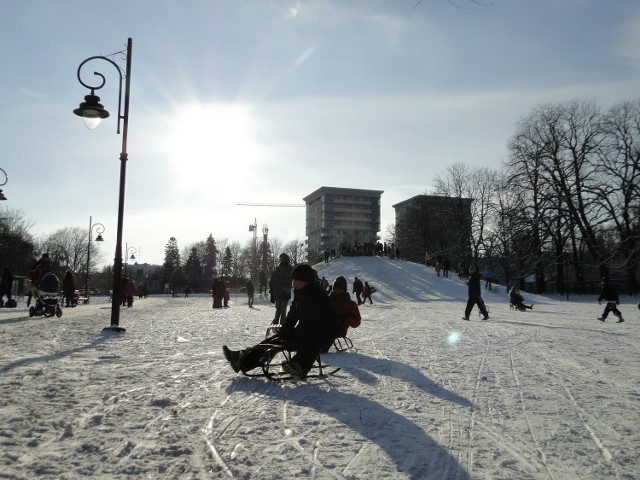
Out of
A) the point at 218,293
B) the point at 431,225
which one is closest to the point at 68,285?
the point at 218,293

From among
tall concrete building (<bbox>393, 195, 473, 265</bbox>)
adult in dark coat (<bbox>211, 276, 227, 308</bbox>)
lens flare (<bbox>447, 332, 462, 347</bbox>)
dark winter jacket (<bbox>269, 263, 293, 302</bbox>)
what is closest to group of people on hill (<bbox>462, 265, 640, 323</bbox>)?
lens flare (<bbox>447, 332, 462, 347</bbox>)

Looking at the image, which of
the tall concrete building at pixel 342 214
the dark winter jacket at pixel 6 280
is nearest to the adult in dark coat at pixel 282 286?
the dark winter jacket at pixel 6 280

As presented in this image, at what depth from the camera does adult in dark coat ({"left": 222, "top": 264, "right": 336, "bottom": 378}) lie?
586 cm

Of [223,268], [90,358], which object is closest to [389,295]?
[90,358]

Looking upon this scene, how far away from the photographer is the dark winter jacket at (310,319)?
19.4ft

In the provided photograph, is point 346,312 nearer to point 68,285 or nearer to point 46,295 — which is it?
point 46,295

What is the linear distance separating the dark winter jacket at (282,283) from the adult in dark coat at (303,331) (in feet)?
19.4

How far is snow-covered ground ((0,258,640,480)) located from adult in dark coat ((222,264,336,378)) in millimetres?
255

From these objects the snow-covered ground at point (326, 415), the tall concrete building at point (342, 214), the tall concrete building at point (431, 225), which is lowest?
the snow-covered ground at point (326, 415)

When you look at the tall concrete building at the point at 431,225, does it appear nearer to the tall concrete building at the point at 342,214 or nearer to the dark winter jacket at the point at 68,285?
the dark winter jacket at the point at 68,285

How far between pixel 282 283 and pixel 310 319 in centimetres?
650

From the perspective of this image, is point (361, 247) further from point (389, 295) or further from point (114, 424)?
point (114, 424)

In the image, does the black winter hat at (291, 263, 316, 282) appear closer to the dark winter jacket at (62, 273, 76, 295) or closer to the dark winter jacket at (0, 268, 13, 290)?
the dark winter jacket at (0, 268, 13, 290)

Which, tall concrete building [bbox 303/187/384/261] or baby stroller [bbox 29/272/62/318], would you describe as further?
tall concrete building [bbox 303/187/384/261]
